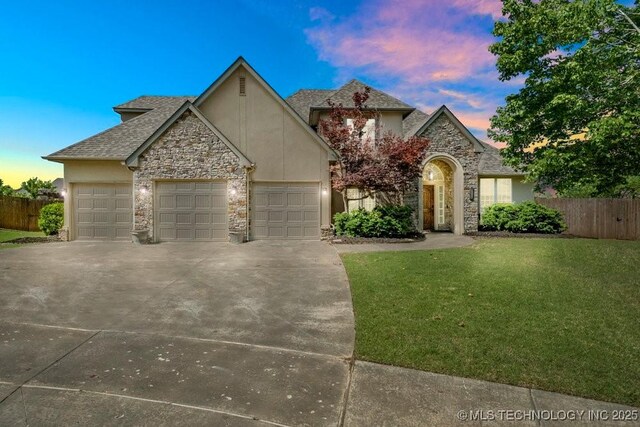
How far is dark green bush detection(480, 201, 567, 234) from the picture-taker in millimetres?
14406

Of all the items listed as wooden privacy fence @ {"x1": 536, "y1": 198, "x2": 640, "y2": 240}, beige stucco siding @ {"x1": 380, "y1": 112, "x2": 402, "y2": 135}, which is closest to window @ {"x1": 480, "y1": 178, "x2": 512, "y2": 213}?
wooden privacy fence @ {"x1": 536, "y1": 198, "x2": 640, "y2": 240}

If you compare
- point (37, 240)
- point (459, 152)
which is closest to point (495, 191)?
point (459, 152)

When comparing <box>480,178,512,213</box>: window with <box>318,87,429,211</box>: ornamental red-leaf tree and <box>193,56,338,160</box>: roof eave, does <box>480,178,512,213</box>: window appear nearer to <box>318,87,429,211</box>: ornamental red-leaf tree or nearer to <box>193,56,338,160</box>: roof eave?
<box>318,87,429,211</box>: ornamental red-leaf tree

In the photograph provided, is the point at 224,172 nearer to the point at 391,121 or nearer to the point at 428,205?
the point at 391,121

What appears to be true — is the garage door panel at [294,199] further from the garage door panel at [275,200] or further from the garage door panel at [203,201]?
the garage door panel at [203,201]

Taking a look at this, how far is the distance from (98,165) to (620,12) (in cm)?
2093

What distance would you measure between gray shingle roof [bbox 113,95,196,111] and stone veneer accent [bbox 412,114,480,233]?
1344cm

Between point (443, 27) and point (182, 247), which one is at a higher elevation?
point (443, 27)

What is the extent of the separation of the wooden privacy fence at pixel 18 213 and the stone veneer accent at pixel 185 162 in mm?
11644

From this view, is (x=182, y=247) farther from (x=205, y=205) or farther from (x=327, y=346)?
(x=327, y=346)

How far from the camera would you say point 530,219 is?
14.4 meters

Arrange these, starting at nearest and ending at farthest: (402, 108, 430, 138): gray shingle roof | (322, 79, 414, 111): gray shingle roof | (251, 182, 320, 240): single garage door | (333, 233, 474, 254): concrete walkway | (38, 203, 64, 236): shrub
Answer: (333, 233, 474, 254): concrete walkway, (251, 182, 320, 240): single garage door, (38, 203, 64, 236): shrub, (322, 79, 414, 111): gray shingle roof, (402, 108, 430, 138): gray shingle roof

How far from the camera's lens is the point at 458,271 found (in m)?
7.80

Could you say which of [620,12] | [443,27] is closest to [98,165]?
[443,27]
